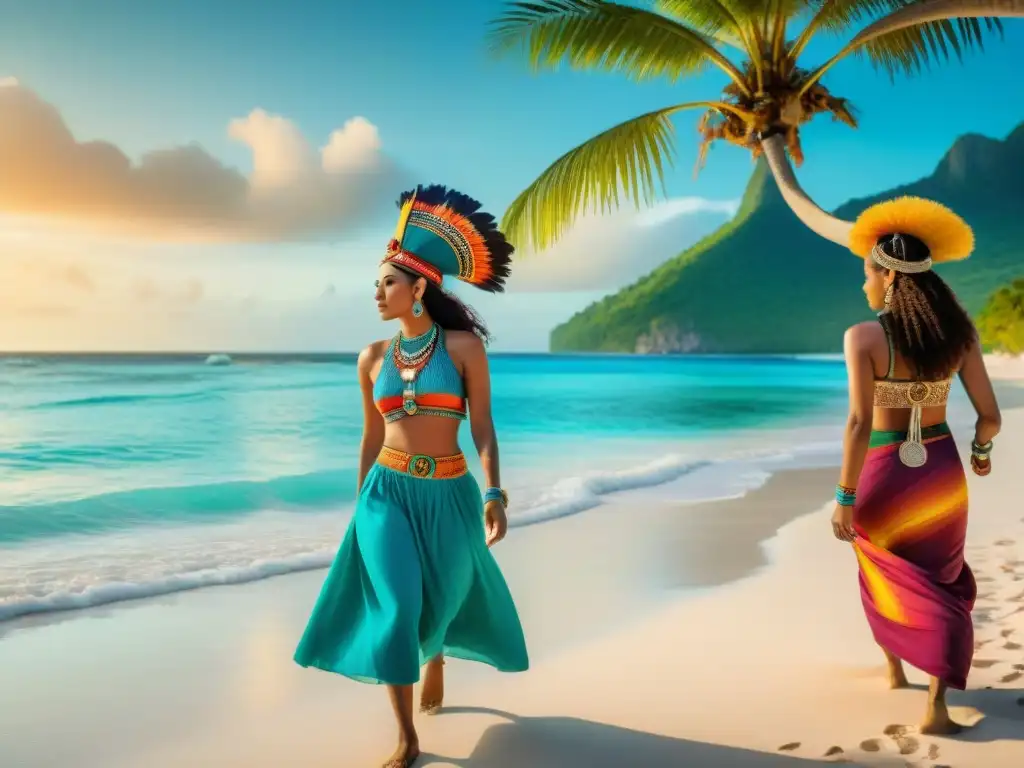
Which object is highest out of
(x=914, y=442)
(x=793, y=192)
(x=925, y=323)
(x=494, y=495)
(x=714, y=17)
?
(x=714, y=17)

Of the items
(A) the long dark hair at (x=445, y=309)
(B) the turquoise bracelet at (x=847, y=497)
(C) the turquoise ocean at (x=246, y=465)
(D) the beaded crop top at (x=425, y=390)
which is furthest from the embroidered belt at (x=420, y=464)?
(C) the turquoise ocean at (x=246, y=465)

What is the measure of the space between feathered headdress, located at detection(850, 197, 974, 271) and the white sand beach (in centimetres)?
164

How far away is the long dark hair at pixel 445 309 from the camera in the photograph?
3.36 metres

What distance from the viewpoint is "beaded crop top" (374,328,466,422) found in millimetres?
3258

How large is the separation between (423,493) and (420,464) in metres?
0.10

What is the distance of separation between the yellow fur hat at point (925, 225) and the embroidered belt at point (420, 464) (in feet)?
5.58

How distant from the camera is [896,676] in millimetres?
3635

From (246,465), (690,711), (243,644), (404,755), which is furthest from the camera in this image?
(246,465)

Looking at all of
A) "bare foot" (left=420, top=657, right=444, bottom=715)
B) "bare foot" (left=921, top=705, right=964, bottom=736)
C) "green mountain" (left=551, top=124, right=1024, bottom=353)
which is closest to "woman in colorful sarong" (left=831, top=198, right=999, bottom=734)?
"bare foot" (left=921, top=705, right=964, bottom=736)

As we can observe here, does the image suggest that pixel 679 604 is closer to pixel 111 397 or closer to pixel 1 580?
pixel 1 580

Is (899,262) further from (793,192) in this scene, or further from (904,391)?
(793,192)

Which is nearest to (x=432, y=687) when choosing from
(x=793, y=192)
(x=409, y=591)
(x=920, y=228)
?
(x=409, y=591)

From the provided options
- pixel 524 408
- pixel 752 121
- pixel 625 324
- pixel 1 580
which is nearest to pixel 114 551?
pixel 1 580

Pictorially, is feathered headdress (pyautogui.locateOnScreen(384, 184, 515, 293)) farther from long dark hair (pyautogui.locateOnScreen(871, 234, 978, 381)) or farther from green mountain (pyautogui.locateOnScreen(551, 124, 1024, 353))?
green mountain (pyautogui.locateOnScreen(551, 124, 1024, 353))
